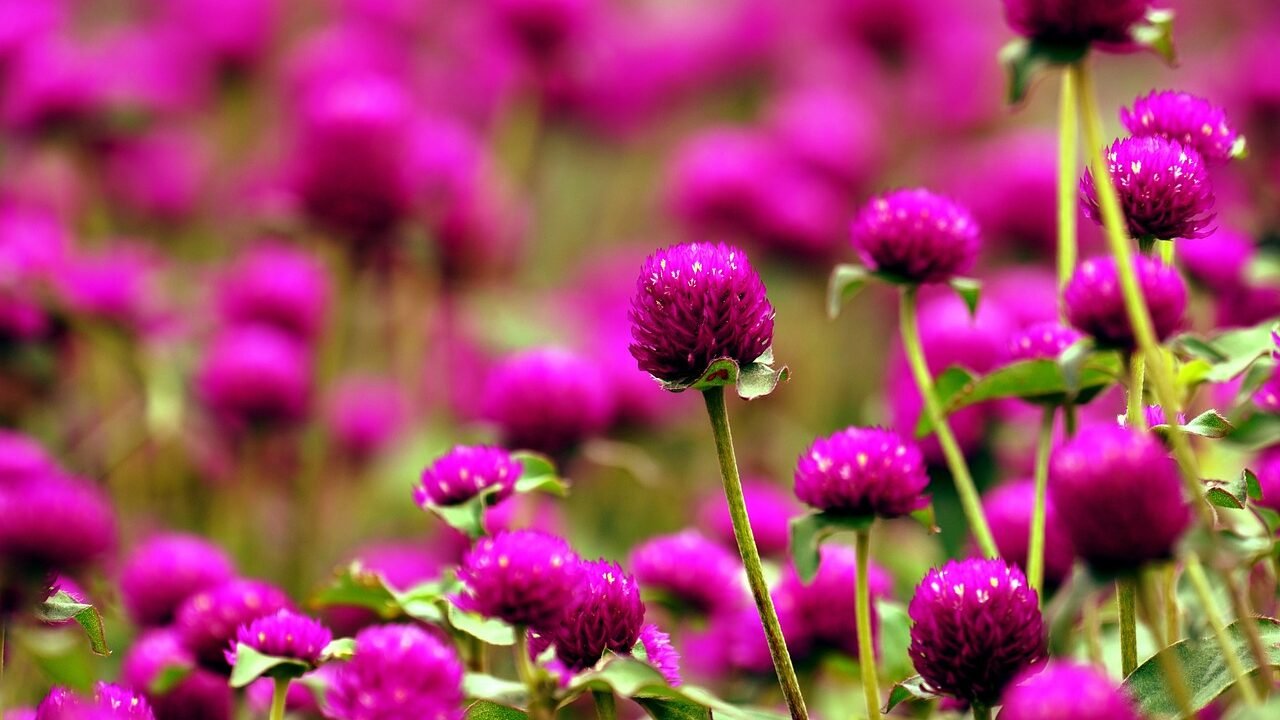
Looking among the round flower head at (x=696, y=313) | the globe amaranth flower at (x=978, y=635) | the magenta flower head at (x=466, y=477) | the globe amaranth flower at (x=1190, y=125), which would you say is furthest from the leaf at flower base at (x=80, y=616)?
the globe amaranth flower at (x=1190, y=125)

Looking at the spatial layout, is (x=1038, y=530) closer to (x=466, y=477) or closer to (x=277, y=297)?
(x=466, y=477)

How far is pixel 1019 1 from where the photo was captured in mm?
814

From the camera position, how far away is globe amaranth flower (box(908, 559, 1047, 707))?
0.76m

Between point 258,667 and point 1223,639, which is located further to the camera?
point 258,667

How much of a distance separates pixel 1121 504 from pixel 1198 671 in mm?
232

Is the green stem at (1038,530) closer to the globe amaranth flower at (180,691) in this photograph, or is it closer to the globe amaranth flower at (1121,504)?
the globe amaranth flower at (1121,504)

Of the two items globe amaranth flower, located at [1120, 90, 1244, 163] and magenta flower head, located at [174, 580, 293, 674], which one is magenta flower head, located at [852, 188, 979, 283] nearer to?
globe amaranth flower, located at [1120, 90, 1244, 163]

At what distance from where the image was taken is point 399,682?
711mm

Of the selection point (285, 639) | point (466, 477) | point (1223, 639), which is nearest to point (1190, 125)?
point (1223, 639)

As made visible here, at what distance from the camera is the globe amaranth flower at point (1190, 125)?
2.93 feet

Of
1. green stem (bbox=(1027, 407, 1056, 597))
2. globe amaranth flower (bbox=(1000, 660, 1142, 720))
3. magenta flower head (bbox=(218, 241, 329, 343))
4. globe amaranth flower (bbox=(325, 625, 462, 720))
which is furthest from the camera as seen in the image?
magenta flower head (bbox=(218, 241, 329, 343))

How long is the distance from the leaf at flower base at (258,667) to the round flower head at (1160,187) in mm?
550

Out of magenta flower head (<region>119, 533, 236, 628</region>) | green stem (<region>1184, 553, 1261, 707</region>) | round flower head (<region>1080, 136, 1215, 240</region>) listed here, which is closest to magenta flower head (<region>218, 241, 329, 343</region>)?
magenta flower head (<region>119, 533, 236, 628</region>)

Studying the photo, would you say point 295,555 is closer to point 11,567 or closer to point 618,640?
point 11,567
